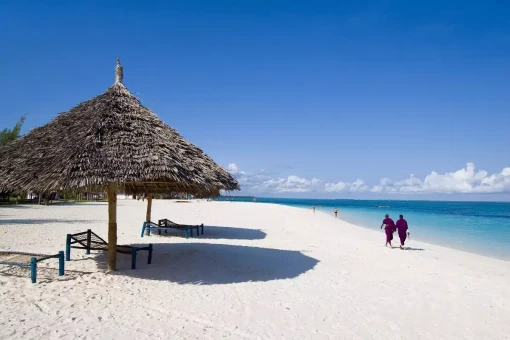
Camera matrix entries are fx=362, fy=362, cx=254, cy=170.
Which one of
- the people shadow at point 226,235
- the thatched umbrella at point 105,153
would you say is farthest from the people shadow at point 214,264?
the people shadow at point 226,235

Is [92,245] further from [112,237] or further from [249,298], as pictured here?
[249,298]

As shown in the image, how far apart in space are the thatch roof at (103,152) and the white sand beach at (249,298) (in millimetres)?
1750

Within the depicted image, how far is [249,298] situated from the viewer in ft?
19.0

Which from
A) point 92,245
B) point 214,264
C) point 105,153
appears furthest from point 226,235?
point 105,153

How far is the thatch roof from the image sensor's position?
5.91 m

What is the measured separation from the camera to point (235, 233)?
1428 centimetres

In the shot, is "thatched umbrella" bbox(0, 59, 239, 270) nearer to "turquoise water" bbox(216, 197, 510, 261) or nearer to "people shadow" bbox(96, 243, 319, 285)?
"people shadow" bbox(96, 243, 319, 285)

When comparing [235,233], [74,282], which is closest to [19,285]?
[74,282]

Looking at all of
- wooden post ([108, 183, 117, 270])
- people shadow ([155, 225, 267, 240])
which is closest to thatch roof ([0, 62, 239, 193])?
wooden post ([108, 183, 117, 270])

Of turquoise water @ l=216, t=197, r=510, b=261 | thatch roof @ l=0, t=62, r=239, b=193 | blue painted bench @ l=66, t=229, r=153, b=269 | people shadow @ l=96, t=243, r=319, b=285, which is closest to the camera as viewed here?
thatch roof @ l=0, t=62, r=239, b=193

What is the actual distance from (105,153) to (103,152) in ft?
0.14

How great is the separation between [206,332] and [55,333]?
169 centimetres

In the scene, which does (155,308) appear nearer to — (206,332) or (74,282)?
(206,332)

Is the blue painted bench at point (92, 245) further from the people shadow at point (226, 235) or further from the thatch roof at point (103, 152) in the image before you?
the people shadow at point (226, 235)
